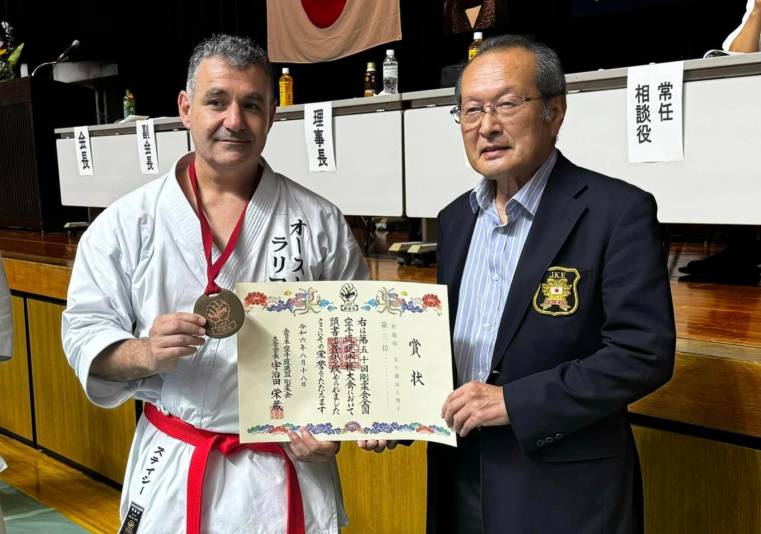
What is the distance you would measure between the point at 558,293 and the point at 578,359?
112 mm

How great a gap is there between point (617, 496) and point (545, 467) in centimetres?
13

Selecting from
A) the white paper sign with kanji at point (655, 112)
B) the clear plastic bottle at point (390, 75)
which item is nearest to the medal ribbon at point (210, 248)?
the white paper sign with kanji at point (655, 112)

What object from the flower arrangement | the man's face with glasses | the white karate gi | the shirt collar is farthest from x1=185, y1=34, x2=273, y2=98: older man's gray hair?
the flower arrangement

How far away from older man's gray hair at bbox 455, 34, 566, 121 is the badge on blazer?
0.27 meters

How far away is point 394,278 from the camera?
10.6 ft

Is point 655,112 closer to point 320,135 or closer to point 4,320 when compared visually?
point 320,135

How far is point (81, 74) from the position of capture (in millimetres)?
7258

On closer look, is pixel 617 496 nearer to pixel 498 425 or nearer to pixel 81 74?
pixel 498 425

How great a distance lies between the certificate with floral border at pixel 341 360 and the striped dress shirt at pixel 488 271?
69 millimetres

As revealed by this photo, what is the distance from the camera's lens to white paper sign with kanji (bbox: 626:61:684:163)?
264 cm

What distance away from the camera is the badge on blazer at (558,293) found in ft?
3.94

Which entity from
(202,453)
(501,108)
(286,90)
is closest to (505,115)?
(501,108)

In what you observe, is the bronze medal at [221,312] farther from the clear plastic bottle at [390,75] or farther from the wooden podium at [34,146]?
the wooden podium at [34,146]

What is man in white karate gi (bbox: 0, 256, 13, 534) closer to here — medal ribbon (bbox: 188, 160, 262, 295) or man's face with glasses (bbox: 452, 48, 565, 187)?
medal ribbon (bbox: 188, 160, 262, 295)
